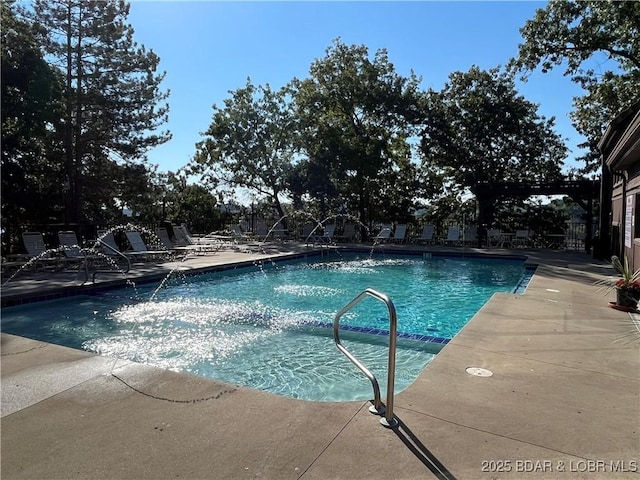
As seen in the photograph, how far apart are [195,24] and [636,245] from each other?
32.7 ft

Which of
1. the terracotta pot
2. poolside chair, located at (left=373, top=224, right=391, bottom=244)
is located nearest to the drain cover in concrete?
the terracotta pot

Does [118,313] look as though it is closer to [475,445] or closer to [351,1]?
[475,445]

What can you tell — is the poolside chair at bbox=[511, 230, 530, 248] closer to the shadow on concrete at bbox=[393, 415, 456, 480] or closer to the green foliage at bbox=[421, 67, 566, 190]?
the green foliage at bbox=[421, 67, 566, 190]

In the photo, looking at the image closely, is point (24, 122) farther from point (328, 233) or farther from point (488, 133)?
point (488, 133)

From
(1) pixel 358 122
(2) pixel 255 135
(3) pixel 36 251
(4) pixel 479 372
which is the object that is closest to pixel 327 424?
(4) pixel 479 372

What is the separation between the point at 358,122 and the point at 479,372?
16521 millimetres

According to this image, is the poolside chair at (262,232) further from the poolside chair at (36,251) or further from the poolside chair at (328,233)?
the poolside chair at (36,251)

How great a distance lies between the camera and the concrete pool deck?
1984mm

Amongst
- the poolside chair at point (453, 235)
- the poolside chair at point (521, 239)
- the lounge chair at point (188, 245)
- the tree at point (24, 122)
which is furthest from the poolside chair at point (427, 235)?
the tree at point (24, 122)

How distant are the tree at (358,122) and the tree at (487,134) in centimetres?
146

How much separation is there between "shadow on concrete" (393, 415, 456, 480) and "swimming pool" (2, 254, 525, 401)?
4.22ft

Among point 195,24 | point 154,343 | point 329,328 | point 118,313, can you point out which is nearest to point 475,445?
point 329,328

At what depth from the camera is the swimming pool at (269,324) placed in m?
4.10

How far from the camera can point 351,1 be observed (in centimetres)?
859
